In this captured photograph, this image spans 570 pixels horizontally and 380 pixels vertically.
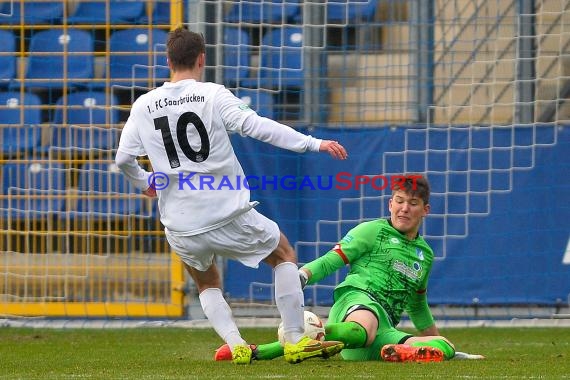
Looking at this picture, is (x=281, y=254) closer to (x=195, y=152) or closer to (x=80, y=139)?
(x=195, y=152)

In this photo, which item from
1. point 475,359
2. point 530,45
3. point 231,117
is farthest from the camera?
point 530,45

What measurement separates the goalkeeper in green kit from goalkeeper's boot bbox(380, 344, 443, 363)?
5 centimetres

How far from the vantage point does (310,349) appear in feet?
19.7

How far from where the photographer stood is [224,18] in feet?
32.6

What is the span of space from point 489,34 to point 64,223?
3.76m

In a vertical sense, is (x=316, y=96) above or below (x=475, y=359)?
above

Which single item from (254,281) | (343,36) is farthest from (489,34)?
(254,281)

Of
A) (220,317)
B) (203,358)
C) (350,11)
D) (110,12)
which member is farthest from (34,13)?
(220,317)

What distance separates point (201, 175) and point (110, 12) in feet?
14.6

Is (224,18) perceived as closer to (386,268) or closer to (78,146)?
(78,146)

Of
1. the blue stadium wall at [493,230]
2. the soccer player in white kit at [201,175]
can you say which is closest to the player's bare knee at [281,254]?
the soccer player in white kit at [201,175]

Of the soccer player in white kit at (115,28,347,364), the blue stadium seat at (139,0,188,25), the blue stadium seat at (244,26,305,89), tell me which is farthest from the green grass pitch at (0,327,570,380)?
the blue stadium seat at (139,0,188,25)

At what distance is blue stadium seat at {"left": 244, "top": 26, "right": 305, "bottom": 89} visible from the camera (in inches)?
390

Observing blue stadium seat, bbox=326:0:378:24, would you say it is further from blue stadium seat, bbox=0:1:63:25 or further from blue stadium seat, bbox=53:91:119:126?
blue stadium seat, bbox=0:1:63:25
